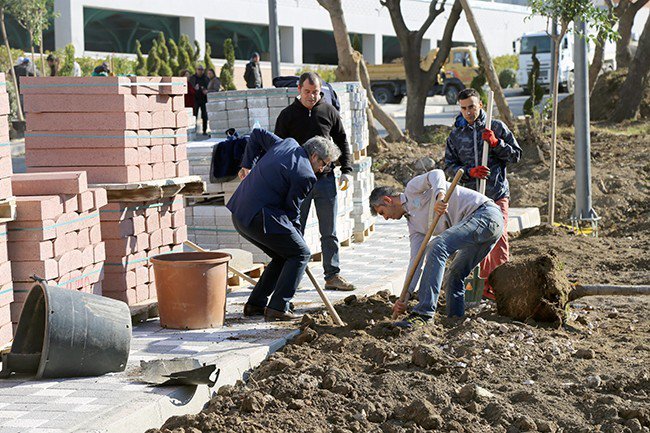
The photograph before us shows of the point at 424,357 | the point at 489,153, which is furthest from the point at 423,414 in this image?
the point at 489,153

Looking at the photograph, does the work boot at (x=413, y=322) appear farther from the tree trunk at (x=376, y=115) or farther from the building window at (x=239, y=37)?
the building window at (x=239, y=37)

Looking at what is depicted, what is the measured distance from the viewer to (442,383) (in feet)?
21.4

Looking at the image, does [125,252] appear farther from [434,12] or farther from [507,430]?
[434,12]

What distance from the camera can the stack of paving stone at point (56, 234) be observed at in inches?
289

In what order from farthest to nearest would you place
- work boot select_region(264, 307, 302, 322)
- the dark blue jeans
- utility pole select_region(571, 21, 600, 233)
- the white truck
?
1. the white truck
2. utility pole select_region(571, 21, 600, 233)
3. work boot select_region(264, 307, 302, 322)
4. the dark blue jeans

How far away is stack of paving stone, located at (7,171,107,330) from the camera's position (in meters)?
7.33

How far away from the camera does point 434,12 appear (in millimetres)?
25031

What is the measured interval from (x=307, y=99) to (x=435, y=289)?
99.4 inches

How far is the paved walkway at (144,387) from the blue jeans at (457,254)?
3.40 feet

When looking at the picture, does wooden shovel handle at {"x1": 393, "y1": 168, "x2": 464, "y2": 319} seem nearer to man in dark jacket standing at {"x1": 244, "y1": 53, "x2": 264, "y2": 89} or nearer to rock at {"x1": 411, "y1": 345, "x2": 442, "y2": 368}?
rock at {"x1": 411, "y1": 345, "x2": 442, "y2": 368}

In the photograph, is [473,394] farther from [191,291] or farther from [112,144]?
[112,144]

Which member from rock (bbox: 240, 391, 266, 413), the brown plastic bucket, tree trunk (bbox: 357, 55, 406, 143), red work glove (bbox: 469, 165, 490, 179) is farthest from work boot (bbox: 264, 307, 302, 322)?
tree trunk (bbox: 357, 55, 406, 143)

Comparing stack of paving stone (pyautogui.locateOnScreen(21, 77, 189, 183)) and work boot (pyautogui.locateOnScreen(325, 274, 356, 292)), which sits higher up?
stack of paving stone (pyautogui.locateOnScreen(21, 77, 189, 183))

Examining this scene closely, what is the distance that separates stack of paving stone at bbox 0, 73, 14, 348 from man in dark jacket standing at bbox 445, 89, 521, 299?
3.92 meters
